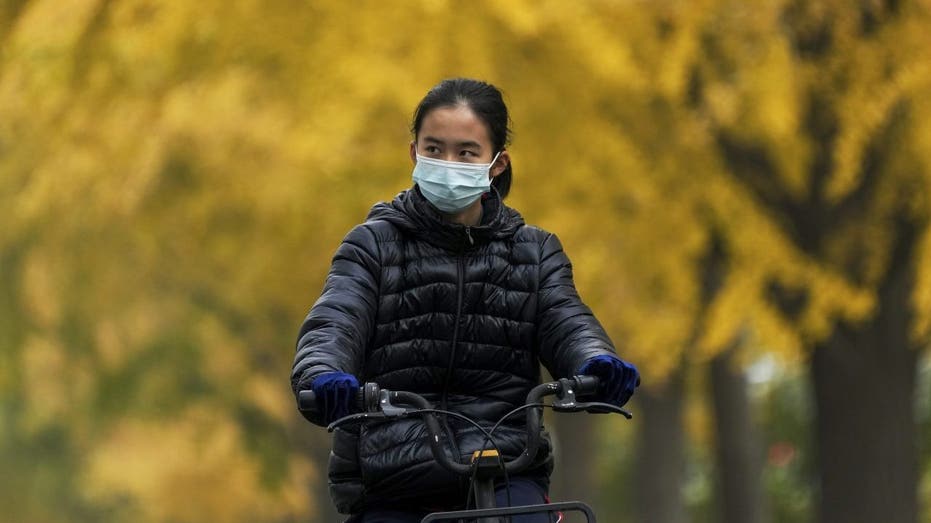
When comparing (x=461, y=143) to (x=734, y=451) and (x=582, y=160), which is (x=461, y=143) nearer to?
(x=582, y=160)

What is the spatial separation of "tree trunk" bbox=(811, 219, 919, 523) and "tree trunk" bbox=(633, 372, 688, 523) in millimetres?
7373

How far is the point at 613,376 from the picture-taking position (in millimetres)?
4371

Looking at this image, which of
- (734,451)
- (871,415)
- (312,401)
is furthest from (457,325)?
(734,451)

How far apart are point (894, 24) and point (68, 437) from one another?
550 inches

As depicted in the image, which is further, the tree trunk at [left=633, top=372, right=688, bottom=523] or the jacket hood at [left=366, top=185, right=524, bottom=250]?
the tree trunk at [left=633, top=372, right=688, bottom=523]

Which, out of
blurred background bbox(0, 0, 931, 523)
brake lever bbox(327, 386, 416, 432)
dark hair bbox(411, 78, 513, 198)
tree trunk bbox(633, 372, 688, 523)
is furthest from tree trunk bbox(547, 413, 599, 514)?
brake lever bbox(327, 386, 416, 432)

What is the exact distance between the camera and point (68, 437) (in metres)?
23.2

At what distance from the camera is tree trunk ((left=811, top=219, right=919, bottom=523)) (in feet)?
43.3

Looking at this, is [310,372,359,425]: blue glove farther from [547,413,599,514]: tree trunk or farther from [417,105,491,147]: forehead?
[547,413,599,514]: tree trunk

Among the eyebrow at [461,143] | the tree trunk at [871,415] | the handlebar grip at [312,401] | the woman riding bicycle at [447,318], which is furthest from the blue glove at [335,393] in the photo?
the tree trunk at [871,415]

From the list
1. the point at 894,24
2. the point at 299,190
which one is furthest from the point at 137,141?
the point at 894,24

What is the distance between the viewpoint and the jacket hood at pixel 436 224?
15.5 ft

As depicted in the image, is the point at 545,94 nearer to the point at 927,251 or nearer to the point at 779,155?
the point at 779,155

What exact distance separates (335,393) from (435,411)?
0.80ft
